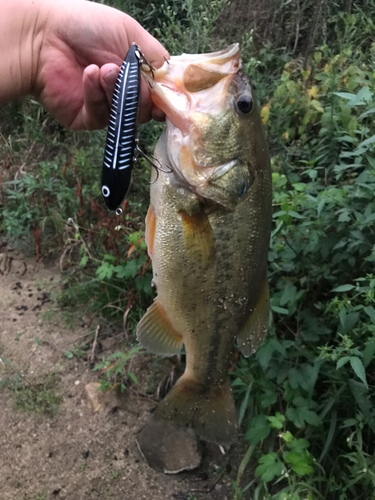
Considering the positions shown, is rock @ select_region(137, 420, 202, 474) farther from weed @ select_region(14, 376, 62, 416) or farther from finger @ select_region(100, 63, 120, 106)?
finger @ select_region(100, 63, 120, 106)

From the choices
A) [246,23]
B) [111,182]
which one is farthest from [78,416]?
[246,23]

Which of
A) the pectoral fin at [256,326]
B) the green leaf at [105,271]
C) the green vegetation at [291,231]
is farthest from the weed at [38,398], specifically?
the pectoral fin at [256,326]

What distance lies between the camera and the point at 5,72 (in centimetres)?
196

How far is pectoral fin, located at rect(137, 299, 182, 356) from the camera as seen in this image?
70.7 inches

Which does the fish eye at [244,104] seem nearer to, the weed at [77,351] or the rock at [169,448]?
the rock at [169,448]

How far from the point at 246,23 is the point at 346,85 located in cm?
176

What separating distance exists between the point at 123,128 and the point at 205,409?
1.20 meters

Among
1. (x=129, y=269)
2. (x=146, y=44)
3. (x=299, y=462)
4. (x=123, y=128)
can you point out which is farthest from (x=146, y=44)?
(x=299, y=462)

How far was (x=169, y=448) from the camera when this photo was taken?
2.68 m

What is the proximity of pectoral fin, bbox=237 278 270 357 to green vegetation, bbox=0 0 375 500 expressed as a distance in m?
0.33

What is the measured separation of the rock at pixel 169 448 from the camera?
2.65 m

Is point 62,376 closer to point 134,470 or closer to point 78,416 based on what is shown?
point 78,416

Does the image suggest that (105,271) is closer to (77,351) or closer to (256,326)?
(77,351)

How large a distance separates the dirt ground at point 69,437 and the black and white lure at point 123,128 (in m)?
1.92
